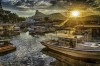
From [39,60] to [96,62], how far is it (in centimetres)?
913

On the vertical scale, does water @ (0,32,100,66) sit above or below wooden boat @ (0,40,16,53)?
below

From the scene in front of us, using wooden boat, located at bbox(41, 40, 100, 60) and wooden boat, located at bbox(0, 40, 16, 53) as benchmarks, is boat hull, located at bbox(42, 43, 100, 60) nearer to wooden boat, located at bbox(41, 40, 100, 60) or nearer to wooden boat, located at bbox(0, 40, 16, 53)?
wooden boat, located at bbox(41, 40, 100, 60)

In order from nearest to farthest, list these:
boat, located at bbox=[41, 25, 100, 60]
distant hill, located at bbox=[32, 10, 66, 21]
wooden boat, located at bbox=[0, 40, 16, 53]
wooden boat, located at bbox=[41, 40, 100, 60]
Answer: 1. wooden boat, located at bbox=[41, 40, 100, 60]
2. boat, located at bbox=[41, 25, 100, 60]
3. wooden boat, located at bbox=[0, 40, 16, 53]
4. distant hill, located at bbox=[32, 10, 66, 21]

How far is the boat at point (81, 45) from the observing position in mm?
40094

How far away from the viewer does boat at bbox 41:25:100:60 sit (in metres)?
40.1

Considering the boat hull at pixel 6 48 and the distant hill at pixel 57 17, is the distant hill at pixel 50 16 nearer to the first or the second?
the distant hill at pixel 57 17

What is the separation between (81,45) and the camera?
4194 centimetres

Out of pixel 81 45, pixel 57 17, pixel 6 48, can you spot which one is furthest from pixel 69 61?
pixel 57 17

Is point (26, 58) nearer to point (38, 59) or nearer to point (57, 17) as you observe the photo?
point (38, 59)

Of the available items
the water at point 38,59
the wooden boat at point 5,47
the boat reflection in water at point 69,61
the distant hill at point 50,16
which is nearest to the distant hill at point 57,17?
the distant hill at point 50,16

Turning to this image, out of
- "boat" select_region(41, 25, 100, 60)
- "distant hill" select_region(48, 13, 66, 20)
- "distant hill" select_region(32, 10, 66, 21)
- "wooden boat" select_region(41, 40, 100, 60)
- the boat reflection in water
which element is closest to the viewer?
the boat reflection in water

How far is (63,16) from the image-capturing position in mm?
93500

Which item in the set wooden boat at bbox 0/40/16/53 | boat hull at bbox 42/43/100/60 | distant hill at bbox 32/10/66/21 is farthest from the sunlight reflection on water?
distant hill at bbox 32/10/66/21

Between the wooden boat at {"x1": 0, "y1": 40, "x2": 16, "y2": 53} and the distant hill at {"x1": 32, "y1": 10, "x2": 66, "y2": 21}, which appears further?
the distant hill at {"x1": 32, "y1": 10, "x2": 66, "y2": 21}
